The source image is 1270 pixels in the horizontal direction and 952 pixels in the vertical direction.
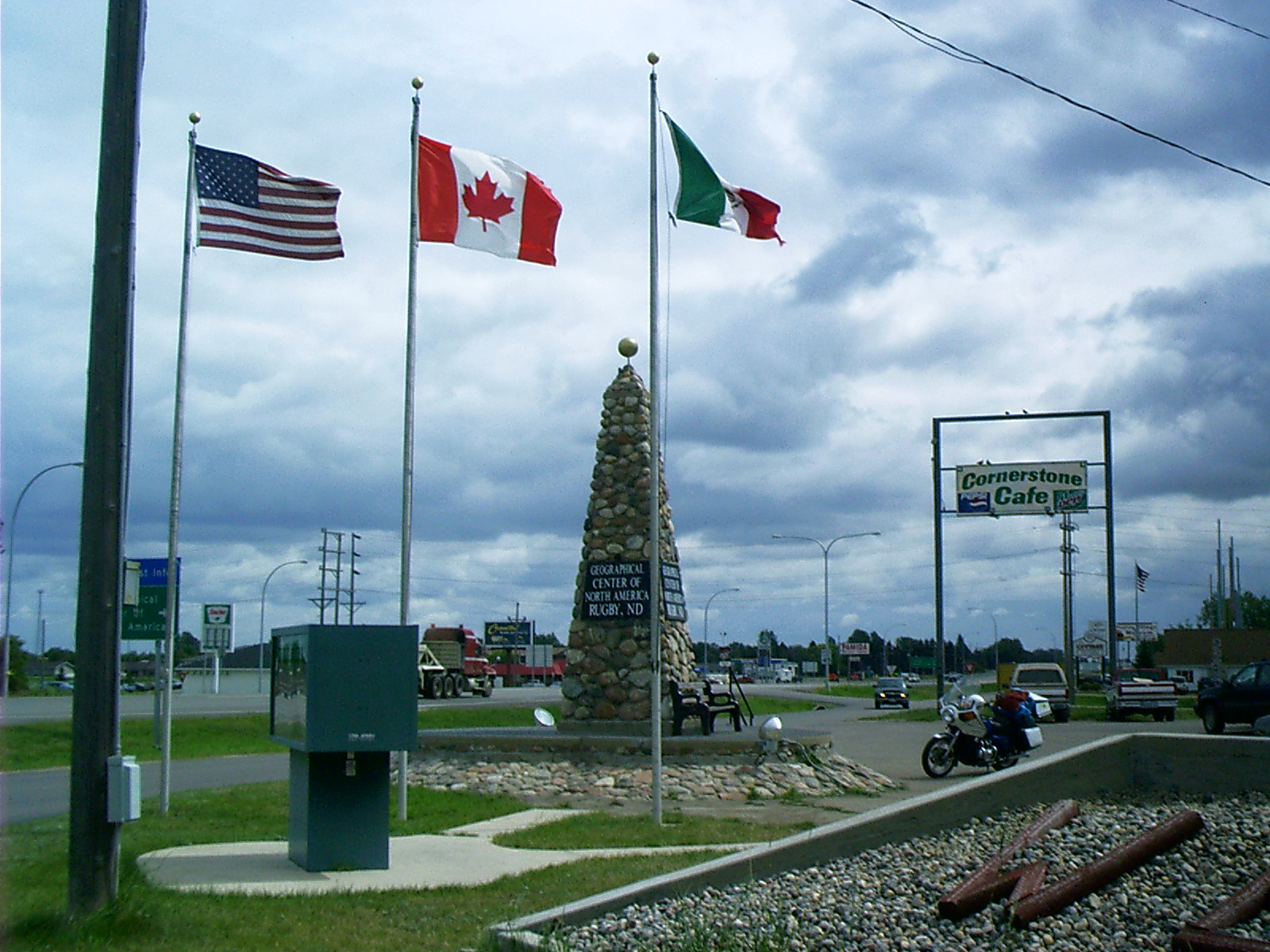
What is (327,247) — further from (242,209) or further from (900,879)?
(900,879)

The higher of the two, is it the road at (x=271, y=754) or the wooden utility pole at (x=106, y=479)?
the wooden utility pole at (x=106, y=479)

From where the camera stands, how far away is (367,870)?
10.7 meters

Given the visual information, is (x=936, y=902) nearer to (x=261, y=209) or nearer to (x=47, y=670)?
(x=261, y=209)

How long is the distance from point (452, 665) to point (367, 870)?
45.6 metres

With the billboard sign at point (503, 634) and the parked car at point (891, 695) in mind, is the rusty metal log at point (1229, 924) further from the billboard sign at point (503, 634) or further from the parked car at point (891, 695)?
the billboard sign at point (503, 634)

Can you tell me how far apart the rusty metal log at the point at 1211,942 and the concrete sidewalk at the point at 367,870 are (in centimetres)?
512

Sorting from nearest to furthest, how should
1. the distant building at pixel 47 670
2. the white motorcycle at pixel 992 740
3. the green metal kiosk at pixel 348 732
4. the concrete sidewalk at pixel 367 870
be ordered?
the concrete sidewalk at pixel 367 870 → the green metal kiosk at pixel 348 732 → the white motorcycle at pixel 992 740 → the distant building at pixel 47 670

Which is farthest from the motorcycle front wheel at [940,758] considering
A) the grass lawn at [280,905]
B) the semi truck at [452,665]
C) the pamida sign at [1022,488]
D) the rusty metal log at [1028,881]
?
the semi truck at [452,665]

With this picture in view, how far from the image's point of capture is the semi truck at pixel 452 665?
53.2 meters

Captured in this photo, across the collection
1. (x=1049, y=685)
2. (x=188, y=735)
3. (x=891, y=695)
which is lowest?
(x=891, y=695)

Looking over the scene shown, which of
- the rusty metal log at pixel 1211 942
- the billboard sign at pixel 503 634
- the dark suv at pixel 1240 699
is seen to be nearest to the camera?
the rusty metal log at pixel 1211 942

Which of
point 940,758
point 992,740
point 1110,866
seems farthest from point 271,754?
point 1110,866

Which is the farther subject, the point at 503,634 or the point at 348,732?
the point at 503,634

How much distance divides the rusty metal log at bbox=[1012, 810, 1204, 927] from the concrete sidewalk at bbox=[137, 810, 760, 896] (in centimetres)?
407
